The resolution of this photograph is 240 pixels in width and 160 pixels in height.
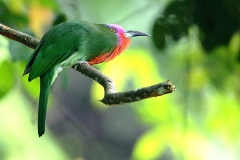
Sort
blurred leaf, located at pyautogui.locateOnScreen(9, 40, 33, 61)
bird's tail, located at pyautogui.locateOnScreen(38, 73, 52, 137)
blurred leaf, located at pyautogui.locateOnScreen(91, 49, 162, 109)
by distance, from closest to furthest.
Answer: bird's tail, located at pyautogui.locateOnScreen(38, 73, 52, 137) → blurred leaf, located at pyautogui.locateOnScreen(9, 40, 33, 61) → blurred leaf, located at pyautogui.locateOnScreen(91, 49, 162, 109)

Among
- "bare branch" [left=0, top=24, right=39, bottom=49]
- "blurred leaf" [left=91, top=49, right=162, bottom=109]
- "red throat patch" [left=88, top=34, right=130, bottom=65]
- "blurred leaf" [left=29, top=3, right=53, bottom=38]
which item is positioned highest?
"blurred leaf" [left=91, top=49, right=162, bottom=109]

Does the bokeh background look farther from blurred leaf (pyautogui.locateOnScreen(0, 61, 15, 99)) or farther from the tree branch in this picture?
the tree branch

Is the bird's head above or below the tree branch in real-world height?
above

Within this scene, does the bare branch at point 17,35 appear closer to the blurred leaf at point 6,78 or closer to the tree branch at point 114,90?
the tree branch at point 114,90

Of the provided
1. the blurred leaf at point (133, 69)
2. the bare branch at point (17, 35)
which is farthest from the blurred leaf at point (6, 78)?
the blurred leaf at point (133, 69)

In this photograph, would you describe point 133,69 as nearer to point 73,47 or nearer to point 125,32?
point 125,32

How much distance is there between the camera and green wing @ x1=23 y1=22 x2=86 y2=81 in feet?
6.92

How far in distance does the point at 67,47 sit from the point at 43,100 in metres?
0.33

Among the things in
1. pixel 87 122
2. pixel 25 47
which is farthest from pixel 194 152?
pixel 87 122

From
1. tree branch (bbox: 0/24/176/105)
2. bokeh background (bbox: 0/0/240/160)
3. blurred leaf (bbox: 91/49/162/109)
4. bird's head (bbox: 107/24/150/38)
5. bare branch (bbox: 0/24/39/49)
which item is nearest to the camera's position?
tree branch (bbox: 0/24/176/105)

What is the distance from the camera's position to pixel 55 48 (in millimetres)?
2213

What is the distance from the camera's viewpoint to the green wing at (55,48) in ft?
6.92

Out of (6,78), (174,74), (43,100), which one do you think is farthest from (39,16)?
(174,74)

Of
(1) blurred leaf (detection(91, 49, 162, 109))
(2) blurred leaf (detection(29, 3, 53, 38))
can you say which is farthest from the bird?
(1) blurred leaf (detection(91, 49, 162, 109))
